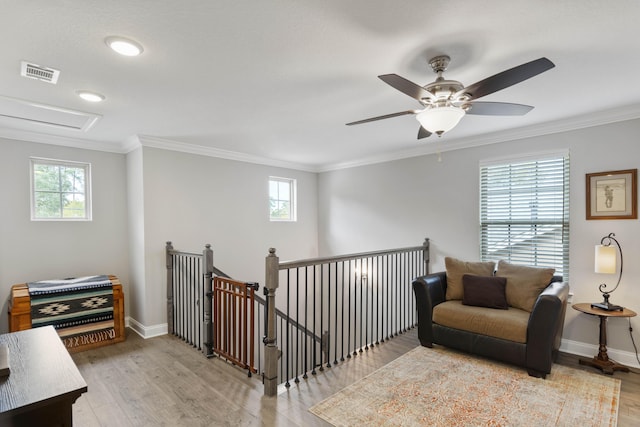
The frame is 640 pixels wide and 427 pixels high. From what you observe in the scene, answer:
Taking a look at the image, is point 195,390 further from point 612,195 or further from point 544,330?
point 612,195

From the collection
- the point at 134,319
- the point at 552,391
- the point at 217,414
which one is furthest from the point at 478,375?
the point at 134,319

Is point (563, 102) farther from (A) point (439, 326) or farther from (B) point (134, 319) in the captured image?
(B) point (134, 319)

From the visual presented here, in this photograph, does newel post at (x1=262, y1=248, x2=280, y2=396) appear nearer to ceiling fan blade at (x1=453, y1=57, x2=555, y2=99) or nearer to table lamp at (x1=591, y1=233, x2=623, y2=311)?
ceiling fan blade at (x1=453, y1=57, x2=555, y2=99)

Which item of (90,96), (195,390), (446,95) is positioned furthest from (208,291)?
(446,95)

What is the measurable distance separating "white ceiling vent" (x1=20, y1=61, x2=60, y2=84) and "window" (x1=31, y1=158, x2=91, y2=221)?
206 centimetres

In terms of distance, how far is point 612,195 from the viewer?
10.7ft

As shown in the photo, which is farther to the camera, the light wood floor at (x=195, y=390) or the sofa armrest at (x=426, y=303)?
the sofa armrest at (x=426, y=303)

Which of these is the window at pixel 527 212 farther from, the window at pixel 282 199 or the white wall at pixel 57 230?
the white wall at pixel 57 230

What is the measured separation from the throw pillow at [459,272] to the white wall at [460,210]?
451 mm

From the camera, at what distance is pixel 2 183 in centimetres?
364

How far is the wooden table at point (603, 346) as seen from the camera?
9.70 feet

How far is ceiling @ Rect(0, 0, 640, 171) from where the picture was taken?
65.1 inches

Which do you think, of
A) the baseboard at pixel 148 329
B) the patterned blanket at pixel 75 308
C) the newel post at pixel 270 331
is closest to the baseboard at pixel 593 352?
the newel post at pixel 270 331

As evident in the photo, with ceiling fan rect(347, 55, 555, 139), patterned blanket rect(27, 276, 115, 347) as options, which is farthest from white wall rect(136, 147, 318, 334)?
ceiling fan rect(347, 55, 555, 139)
